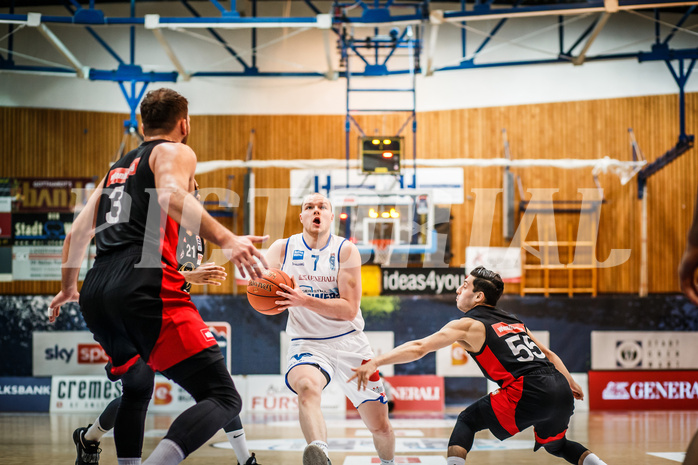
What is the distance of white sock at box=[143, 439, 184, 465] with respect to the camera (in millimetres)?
2598

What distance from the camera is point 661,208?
13.1 metres

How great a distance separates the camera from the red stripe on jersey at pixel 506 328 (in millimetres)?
4020

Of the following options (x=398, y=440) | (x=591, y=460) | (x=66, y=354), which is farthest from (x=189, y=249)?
(x=66, y=354)

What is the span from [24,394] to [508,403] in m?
8.98

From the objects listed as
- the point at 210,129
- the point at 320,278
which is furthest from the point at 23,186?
the point at 320,278

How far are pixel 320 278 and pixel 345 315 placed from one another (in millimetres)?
373

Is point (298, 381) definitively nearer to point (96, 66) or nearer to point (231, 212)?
point (231, 212)

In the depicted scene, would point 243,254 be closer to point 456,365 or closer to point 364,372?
point 364,372

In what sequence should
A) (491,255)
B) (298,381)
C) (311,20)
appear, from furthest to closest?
1. (491,255)
2. (311,20)
3. (298,381)

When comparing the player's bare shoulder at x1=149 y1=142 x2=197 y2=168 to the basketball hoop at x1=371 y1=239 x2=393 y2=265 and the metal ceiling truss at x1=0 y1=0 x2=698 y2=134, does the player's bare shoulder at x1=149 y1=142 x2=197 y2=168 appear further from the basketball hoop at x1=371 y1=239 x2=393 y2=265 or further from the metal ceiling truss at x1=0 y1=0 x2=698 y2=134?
the basketball hoop at x1=371 y1=239 x2=393 y2=265

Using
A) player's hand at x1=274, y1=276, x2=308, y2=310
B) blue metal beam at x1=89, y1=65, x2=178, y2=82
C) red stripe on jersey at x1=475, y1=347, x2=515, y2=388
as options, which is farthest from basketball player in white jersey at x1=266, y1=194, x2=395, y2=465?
blue metal beam at x1=89, y1=65, x2=178, y2=82

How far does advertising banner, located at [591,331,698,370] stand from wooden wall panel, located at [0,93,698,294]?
249cm

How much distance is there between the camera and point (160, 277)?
2879 millimetres

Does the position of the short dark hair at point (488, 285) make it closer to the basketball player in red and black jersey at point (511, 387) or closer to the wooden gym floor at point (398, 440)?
the basketball player in red and black jersey at point (511, 387)
